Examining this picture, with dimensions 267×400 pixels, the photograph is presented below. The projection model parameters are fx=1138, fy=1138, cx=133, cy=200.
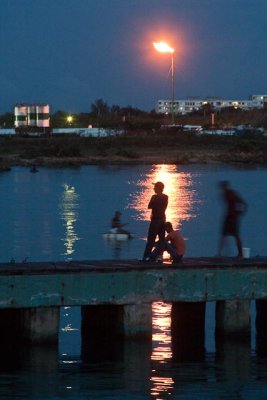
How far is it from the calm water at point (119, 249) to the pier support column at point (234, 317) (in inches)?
8.4

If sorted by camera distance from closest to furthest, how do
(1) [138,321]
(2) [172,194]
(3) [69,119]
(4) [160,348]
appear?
(1) [138,321], (4) [160,348], (2) [172,194], (3) [69,119]

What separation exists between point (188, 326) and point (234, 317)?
0.93m

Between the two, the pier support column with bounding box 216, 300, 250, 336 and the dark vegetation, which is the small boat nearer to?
the pier support column with bounding box 216, 300, 250, 336

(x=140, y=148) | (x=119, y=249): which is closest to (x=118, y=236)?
(x=119, y=249)

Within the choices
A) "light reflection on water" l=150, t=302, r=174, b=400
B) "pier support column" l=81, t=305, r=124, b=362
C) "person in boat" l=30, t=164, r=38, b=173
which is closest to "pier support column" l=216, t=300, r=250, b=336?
"light reflection on water" l=150, t=302, r=174, b=400

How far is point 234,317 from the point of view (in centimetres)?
1756

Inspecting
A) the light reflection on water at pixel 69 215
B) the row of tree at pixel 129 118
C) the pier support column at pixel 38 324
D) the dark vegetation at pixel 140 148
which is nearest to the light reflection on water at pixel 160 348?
the pier support column at pixel 38 324

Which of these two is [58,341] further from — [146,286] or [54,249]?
[54,249]

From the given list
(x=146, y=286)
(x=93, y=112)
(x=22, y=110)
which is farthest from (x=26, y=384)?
(x=93, y=112)

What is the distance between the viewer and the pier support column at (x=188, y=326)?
17.8 m

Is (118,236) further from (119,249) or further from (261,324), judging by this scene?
(261,324)

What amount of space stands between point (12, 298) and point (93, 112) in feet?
474

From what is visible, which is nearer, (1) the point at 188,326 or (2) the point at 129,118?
(1) the point at 188,326

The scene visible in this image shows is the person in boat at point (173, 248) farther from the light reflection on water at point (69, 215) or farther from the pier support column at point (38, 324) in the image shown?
the light reflection on water at point (69, 215)
